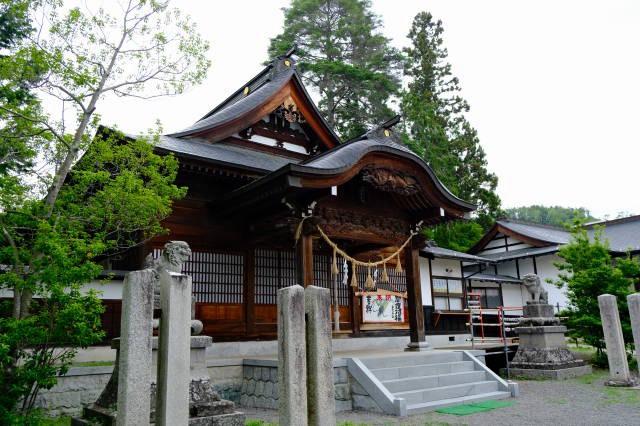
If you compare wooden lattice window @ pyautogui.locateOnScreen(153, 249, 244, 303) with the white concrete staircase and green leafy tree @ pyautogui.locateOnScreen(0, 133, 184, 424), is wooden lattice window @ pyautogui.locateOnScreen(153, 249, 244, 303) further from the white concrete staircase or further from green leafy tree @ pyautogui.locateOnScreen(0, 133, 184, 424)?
the white concrete staircase

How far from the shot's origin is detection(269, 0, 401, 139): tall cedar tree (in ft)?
94.1

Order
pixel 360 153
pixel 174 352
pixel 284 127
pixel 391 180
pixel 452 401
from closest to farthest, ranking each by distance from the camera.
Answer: pixel 174 352, pixel 452 401, pixel 360 153, pixel 391 180, pixel 284 127

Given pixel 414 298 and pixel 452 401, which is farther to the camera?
pixel 414 298

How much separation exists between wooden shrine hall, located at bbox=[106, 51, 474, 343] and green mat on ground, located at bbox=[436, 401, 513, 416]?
2.57 m

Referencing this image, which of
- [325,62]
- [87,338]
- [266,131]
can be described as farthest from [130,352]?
[325,62]

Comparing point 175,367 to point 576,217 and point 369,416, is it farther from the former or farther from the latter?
point 576,217

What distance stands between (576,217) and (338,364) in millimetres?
11698

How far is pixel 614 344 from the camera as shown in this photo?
10836 mm

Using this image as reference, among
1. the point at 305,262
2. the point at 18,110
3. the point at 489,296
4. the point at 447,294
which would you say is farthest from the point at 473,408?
the point at 489,296

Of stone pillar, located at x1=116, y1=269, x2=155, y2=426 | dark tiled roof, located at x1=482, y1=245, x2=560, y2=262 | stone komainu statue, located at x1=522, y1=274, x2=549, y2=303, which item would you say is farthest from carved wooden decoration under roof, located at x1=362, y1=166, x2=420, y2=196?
dark tiled roof, located at x1=482, y1=245, x2=560, y2=262

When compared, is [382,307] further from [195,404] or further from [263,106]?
[195,404]

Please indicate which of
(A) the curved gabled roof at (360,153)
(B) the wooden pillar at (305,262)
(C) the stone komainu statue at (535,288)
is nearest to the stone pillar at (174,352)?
(A) the curved gabled roof at (360,153)

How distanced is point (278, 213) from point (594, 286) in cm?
987

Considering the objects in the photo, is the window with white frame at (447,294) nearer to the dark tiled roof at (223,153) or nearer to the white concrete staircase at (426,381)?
the white concrete staircase at (426,381)
